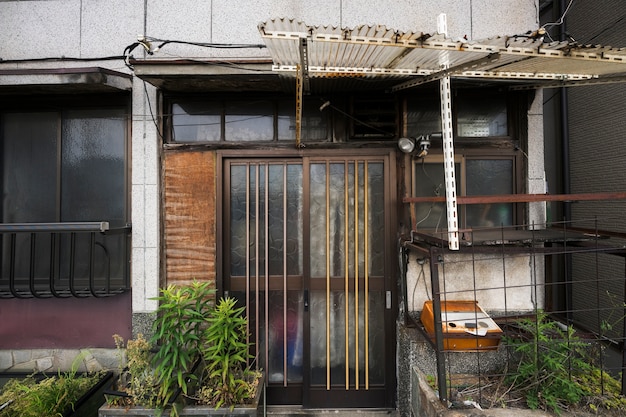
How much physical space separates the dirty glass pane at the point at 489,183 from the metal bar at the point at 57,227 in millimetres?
4880

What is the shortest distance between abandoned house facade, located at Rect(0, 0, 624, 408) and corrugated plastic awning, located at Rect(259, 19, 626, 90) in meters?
0.81

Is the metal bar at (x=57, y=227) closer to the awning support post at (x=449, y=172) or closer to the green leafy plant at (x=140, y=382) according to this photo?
the green leafy plant at (x=140, y=382)

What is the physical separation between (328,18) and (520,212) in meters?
3.83

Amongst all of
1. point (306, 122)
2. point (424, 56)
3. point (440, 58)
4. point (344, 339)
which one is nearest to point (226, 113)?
point (306, 122)

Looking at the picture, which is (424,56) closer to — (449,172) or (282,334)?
(449,172)

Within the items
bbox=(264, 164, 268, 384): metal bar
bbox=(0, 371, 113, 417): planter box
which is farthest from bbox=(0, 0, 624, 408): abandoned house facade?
bbox=(0, 371, 113, 417): planter box

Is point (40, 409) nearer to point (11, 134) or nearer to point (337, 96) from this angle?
point (11, 134)

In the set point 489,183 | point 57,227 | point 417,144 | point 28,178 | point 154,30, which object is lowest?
point 57,227

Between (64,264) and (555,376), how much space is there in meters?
6.24

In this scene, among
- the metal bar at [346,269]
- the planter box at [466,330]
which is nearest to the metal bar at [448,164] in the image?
the planter box at [466,330]

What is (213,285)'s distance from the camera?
167 inches

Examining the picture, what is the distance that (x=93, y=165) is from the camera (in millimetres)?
4445

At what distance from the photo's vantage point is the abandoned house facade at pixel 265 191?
13.9 feet

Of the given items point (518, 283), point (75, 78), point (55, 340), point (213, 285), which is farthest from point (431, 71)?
point (55, 340)
